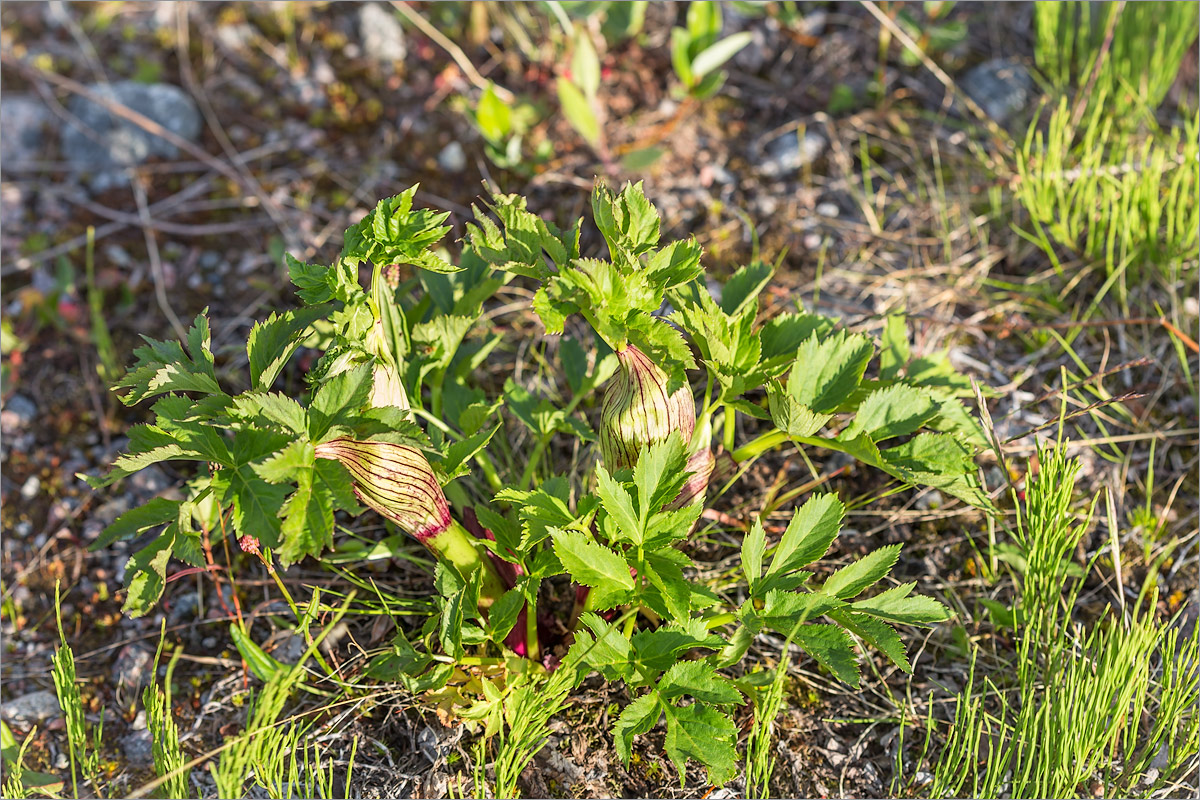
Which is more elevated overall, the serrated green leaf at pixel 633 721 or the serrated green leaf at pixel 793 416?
the serrated green leaf at pixel 793 416

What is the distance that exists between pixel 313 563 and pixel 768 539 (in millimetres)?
1208

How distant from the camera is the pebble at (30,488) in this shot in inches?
108

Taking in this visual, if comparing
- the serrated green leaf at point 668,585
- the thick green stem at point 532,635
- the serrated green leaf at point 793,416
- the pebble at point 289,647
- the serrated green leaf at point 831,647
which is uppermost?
the serrated green leaf at point 793,416

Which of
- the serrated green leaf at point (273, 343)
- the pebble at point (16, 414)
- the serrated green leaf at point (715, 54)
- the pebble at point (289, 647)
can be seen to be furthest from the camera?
the serrated green leaf at point (715, 54)

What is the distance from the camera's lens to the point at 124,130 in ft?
11.7

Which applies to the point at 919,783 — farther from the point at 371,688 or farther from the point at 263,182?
the point at 263,182

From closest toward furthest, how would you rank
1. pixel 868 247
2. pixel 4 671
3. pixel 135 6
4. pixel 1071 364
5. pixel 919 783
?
pixel 919 783 < pixel 4 671 < pixel 1071 364 < pixel 868 247 < pixel 135 6

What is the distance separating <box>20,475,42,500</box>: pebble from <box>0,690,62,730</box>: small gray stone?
62cm

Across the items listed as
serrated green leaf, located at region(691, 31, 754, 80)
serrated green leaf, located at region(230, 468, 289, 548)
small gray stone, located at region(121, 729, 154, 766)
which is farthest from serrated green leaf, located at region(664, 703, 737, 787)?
serrated green leaf, located at region(691, 31, 754, 80)

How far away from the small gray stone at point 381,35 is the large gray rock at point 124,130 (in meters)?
0.70

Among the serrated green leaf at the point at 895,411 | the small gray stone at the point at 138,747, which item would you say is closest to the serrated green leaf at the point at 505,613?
the serrated green leaf at the point at 895,411

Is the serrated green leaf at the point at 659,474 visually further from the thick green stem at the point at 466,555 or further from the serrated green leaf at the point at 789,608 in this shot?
the thick green stem at the point at 466,555

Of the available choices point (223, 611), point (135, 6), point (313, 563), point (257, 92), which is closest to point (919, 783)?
point (313, 563)

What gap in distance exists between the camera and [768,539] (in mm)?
2529
